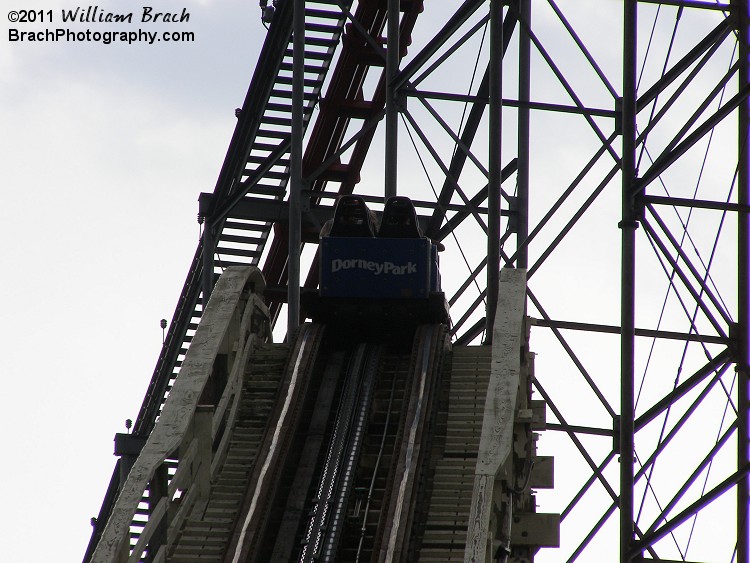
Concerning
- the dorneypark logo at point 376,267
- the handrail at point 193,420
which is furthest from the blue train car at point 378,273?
the handrail at point 193,420

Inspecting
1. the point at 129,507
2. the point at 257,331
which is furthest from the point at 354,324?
the point at 129,507

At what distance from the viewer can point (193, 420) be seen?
54.0 feet

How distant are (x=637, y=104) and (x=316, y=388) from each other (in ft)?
18.5

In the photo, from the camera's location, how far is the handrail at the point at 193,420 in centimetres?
1510

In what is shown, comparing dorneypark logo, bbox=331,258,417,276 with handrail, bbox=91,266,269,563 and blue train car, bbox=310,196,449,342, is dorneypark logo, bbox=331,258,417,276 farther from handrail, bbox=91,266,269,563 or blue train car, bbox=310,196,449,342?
handrail, bbox=91,266,269,563

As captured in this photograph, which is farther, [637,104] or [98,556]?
[637,104]

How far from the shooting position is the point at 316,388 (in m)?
19.0

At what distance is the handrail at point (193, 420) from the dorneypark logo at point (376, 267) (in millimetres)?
1401

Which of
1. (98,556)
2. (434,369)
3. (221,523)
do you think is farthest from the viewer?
(434,369)

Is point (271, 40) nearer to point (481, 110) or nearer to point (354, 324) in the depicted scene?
point (481, 110)

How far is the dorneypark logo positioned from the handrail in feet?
4.60

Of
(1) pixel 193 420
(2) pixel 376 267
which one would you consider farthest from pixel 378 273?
(1) pixel 193 420

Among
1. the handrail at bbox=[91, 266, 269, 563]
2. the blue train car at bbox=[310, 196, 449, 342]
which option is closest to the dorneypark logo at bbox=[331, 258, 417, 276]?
the blue train car at bbox=[310, 196, 449, 342]

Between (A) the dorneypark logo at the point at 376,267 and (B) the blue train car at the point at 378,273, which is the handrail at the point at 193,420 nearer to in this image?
(B) the blue train car at the point at 378,273
